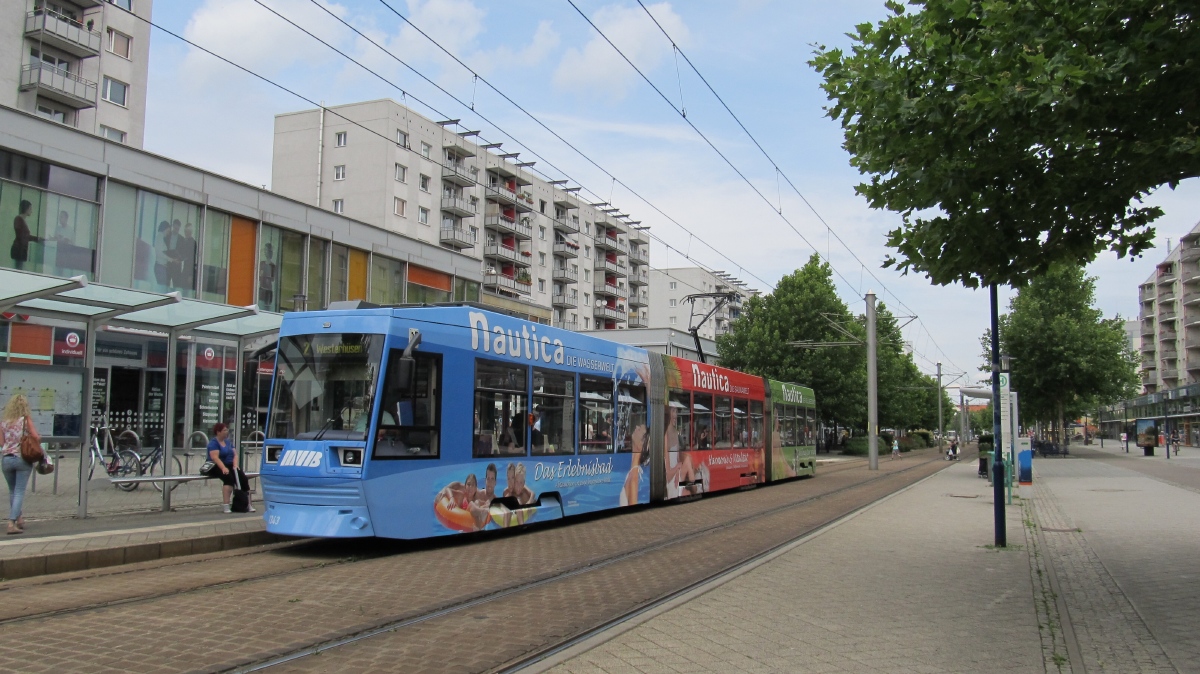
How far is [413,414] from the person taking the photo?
10273 millimetres

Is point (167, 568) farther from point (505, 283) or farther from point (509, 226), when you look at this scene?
point (509, 226)

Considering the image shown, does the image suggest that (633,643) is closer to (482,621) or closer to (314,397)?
(482,621)

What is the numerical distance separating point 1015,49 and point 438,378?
693cm

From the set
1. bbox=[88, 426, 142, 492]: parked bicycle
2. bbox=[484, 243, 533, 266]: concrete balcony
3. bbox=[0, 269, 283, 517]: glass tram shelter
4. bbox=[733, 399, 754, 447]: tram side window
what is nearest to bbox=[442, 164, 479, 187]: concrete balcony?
bbox=[484, 243, 533, 266]: concrete balcony

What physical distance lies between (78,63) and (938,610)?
42809 mm

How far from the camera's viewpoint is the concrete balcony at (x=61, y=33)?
36562 millimetres

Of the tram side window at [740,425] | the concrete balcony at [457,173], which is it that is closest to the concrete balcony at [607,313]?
the concrete balcony at [457,173]

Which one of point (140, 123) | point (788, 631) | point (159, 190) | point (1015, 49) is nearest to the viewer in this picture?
point (788, 631)

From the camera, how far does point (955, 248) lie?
867cm

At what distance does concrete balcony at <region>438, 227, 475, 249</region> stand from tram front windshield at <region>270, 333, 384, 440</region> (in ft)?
157

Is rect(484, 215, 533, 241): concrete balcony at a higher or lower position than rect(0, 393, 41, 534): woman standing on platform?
higher

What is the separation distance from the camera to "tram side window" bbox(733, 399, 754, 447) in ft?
69.1

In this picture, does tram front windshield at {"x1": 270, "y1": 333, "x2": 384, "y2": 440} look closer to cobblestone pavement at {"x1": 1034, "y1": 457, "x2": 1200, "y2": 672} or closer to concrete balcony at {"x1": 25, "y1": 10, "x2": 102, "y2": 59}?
cobblestone pavement at {"x1": 1034, "y1": 457, "x2": 1200, "y2": 672}

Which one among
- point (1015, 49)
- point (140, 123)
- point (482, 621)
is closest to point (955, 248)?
point (1015, 49)
